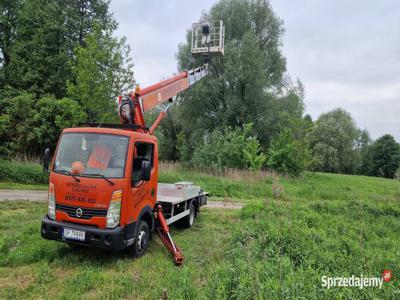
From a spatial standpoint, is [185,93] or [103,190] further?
[185,93]

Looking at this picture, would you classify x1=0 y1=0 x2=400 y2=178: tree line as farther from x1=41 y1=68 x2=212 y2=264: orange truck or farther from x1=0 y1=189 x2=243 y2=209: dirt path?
x1=41 y1=68 x2=212 y2=264: orange truck

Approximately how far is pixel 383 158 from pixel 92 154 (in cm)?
7085

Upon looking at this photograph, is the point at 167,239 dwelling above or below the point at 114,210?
below

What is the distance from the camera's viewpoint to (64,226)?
17.4 feet

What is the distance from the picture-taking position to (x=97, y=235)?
16.8ft

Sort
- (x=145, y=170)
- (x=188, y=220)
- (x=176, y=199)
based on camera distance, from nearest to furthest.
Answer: (x=145, y=170), (x=176, y=199), (x=188, y=220)

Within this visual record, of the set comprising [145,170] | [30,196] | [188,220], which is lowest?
[30,196]

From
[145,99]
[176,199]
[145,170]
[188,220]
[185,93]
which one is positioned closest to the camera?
[145,170]

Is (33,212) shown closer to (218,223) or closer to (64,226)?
(64,226)

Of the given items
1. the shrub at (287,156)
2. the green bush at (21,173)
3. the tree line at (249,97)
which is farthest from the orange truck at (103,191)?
the shrub at (287,156)

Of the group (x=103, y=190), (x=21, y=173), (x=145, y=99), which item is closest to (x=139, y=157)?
(x=103, y=190)

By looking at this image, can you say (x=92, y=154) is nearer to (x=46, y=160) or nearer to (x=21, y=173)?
(x=46, y=160)

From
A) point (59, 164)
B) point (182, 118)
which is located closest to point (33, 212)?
point (59, 164)

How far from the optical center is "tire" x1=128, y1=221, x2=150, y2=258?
5.72m
